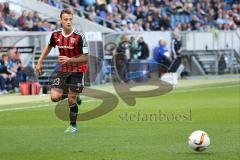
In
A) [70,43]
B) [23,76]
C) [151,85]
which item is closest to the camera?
[70,43]

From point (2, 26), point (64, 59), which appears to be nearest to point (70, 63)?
point (64, 59)

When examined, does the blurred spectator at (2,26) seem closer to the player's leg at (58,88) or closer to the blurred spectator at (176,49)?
the blurred spectator at (176,49)

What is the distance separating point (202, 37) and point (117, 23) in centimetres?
470

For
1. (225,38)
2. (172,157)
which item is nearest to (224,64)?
(225,38)

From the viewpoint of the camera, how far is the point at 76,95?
15664mm

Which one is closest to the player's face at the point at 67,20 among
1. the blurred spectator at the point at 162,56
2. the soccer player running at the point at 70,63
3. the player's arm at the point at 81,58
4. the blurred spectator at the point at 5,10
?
the soccer player running at the point at 70,63

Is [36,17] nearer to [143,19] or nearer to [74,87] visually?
[143,19]

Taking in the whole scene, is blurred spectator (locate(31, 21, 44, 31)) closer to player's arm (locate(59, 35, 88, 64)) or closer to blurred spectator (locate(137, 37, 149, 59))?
blurred spectator (locate(137, 37, 149, 59))

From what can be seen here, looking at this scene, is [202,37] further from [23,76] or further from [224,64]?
[23,76]

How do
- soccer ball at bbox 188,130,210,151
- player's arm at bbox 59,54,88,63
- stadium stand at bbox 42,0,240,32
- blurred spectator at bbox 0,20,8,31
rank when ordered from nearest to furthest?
1. soccer ball at bbox 188,130,210,151
2. player's arm at bbox 59,54,88,63
3. blurred spectator at bbox 0,20,8,31
4. stadium stand at bbox 42,0,240,32

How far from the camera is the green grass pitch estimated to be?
39.3 feet

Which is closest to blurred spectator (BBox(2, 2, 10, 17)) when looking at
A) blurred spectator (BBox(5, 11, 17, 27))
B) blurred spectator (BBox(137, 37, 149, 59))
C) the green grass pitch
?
blurred spectator (BBox(5, 11, 17, 27))

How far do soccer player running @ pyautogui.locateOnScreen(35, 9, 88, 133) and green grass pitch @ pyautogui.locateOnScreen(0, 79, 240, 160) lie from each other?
66 centimetres

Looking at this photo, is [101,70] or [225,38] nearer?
[101,70]
